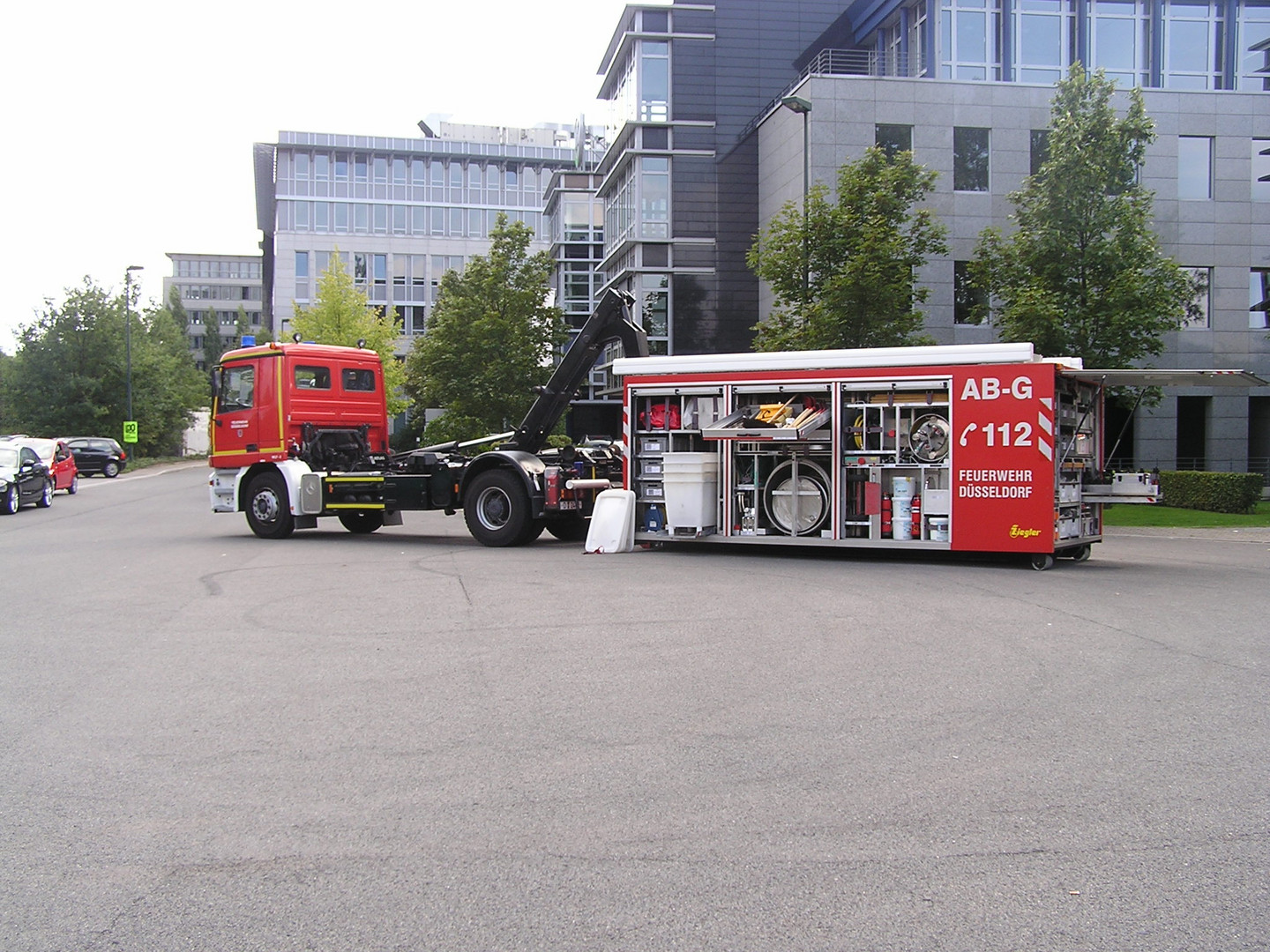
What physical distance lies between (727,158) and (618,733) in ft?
126

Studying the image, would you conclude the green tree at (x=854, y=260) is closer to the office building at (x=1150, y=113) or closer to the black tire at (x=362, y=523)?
the office building at (x=1150, y=113)

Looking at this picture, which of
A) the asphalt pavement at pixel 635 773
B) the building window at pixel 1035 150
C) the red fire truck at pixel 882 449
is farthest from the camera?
the building window at pixel 1035 150

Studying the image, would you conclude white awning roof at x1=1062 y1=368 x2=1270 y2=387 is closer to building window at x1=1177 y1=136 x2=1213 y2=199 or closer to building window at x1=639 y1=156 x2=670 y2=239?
building window at x1=1177 y1=136 x2=1213 y2=199

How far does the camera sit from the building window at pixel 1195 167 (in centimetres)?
3559

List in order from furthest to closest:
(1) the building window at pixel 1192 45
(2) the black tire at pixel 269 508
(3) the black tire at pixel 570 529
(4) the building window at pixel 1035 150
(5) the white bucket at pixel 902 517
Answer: (1) the building window at pixel 1192 45, (4) the building window at pixel 1035 150, (2) the black tire at pixel 269 508, (3) the black tire at pixel 570 529, (5) the white bucket at pixel 902 517

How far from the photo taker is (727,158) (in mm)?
42062

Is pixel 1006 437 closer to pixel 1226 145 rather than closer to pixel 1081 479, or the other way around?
pixel 1081 479

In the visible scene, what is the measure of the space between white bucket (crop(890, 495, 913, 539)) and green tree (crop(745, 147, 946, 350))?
980cm

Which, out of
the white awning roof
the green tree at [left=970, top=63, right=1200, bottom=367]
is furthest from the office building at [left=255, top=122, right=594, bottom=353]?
the white awning roof

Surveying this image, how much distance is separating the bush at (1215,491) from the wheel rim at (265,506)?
61.2 ft

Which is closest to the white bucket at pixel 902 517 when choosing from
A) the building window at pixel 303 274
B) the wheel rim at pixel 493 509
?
the wheel rim at pixel 493 509

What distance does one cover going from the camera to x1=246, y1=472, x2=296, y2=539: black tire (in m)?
18.8

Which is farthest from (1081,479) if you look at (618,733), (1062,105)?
(1062,105)

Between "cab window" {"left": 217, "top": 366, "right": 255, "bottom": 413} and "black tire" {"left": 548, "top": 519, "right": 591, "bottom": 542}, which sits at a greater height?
"cab window" {"left": 217, "top": 366, "right": 255, "bottom": 413}
